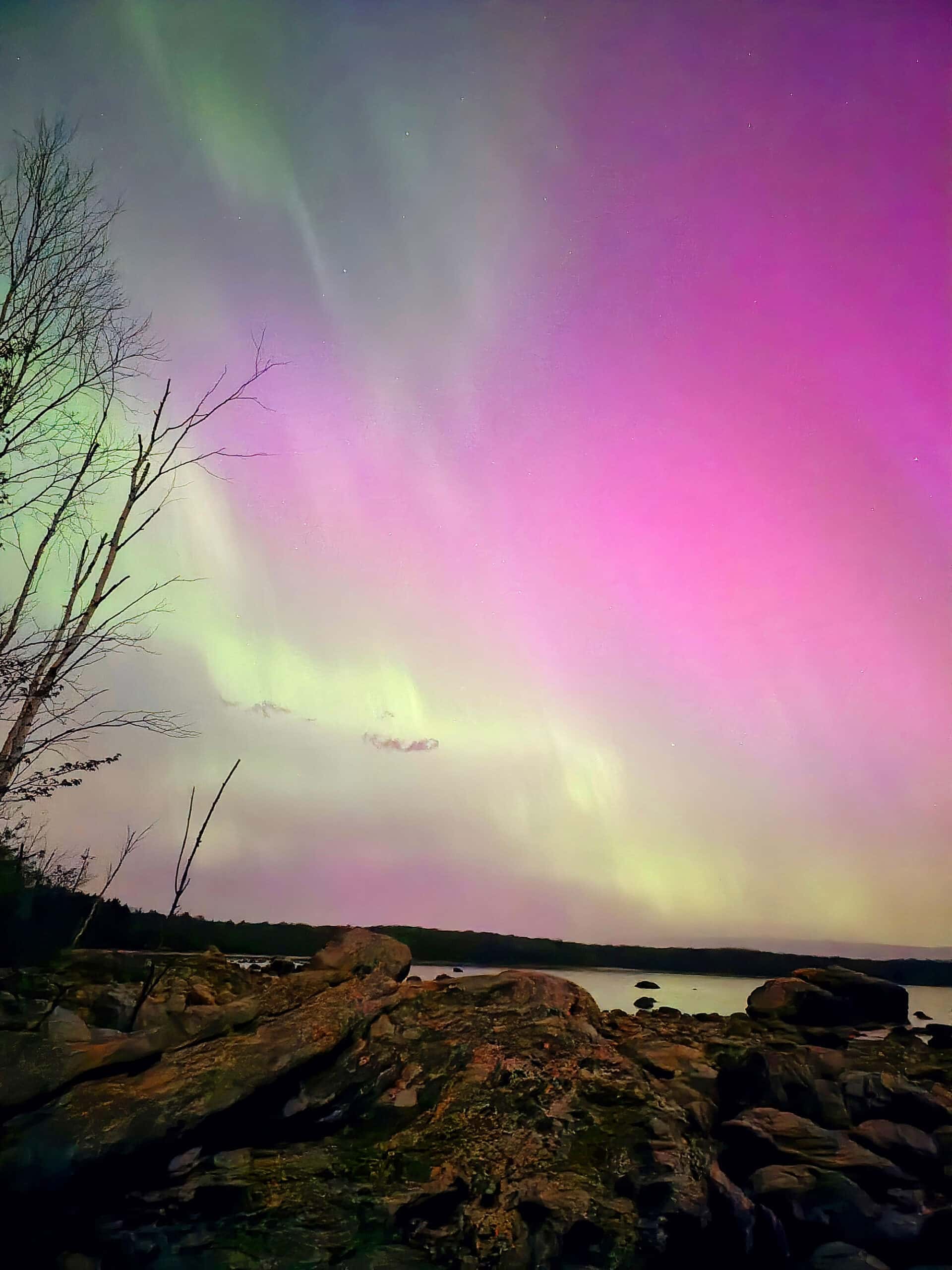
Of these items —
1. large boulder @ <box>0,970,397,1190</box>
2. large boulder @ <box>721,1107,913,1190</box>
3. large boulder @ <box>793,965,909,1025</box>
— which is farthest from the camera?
large boulder @ <box>793,965,909,1025</box>

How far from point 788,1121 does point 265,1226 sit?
18.4ft

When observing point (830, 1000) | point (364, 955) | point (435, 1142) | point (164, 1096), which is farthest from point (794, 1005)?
point (164, 1096)

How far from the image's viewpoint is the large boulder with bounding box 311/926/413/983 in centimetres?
1023

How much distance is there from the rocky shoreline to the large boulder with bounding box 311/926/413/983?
278 mm

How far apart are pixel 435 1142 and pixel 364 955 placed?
3879mm

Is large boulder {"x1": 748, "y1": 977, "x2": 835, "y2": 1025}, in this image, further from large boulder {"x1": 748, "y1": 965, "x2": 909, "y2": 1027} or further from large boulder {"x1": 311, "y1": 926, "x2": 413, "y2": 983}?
large boulder {"x1": 311, "y1": 926, "x2": 413, "y2": 983}

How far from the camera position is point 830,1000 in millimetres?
15766

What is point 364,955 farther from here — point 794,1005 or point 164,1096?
point 794,1005

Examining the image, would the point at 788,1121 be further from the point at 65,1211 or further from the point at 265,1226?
the point at 65,1211

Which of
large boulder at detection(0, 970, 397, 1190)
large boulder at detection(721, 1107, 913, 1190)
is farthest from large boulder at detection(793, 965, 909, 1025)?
large boulder at detection(0, 970, 397, 1190)

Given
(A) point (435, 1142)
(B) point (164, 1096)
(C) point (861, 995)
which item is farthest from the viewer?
(C) point (861, 995)

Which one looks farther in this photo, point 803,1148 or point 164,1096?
point 803,1148

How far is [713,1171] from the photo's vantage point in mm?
6445

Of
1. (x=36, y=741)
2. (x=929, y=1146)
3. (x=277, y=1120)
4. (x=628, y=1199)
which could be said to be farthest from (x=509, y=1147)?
(x=36, y=741)
